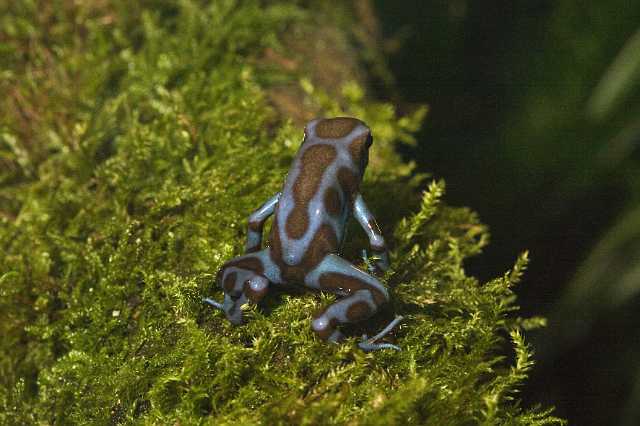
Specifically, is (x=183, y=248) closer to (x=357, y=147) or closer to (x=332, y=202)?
(x=332, y=202)

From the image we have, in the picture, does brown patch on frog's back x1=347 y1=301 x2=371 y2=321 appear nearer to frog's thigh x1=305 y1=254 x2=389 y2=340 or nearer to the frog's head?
frog's thigh x1=305 y1=254 x2=389 y2=340

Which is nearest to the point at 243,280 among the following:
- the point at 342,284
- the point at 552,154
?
the point at 342,284

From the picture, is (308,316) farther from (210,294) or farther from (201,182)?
(201,182)

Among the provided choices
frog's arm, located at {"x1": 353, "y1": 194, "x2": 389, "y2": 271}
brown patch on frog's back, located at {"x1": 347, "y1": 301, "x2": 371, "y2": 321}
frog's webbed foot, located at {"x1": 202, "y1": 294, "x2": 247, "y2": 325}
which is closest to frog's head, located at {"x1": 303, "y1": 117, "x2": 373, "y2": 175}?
frog's arm, located at {"x1": 353, "y1": 194, "x2": 389, "y2": 271}

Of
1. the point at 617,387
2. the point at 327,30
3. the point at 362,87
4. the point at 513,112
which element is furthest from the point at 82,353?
the point at 513,112

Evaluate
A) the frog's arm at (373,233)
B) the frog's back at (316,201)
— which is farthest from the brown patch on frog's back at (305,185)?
the frog's arm at (373,233)

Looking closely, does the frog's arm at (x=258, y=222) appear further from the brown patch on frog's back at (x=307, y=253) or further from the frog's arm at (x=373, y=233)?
the frog's arm at (x=373, y=233)
